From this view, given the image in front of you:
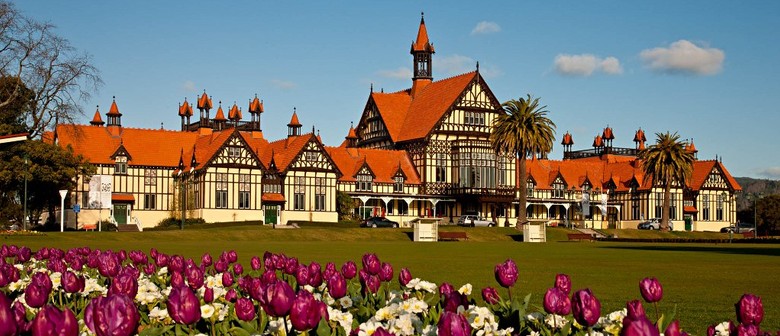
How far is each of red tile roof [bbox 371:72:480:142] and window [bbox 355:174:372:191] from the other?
6.51 m

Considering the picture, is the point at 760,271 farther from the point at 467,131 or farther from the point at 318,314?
the point at 467,131

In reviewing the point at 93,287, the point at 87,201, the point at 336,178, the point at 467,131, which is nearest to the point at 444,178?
the point at 467,131

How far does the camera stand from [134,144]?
9069cm

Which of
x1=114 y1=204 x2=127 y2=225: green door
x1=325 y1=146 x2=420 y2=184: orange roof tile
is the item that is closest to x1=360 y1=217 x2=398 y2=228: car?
x1=325 y1=146 x2=420 y2=184: orange roof tile

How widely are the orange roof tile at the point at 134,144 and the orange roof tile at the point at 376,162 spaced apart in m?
14.2

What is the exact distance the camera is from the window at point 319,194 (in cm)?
8912

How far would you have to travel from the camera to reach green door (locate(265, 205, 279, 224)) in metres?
87.6

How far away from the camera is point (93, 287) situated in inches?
441

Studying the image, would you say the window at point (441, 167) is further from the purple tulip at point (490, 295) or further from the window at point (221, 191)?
the purple tulip at point (490, 295)

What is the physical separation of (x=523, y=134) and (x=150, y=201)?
3295 cm

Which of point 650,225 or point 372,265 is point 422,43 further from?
point 372,265

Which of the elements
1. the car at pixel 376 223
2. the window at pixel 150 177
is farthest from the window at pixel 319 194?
the window at pixel 150 177

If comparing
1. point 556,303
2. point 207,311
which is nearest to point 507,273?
point 556,303

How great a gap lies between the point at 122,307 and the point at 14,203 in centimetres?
8890
